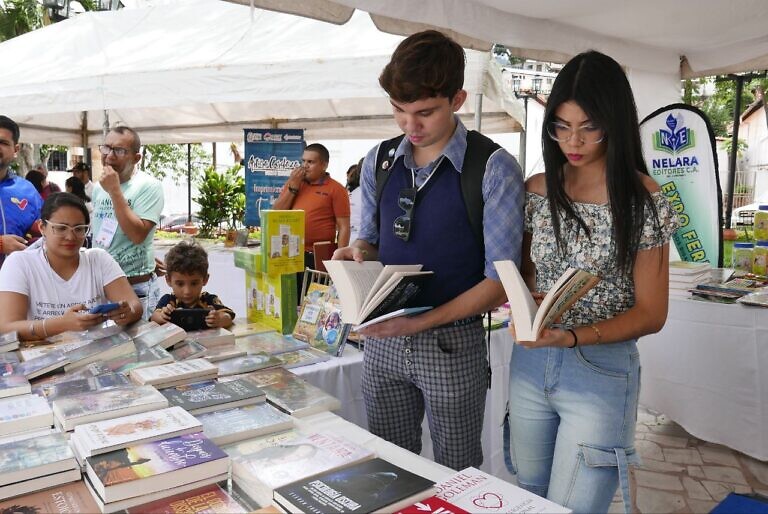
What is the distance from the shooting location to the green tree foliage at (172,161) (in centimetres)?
1723

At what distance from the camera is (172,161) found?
1798 centimetres

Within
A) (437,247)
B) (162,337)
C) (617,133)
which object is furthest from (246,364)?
(617,133)

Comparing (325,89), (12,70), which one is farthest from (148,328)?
(12,70)

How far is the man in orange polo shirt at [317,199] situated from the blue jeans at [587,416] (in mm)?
3106

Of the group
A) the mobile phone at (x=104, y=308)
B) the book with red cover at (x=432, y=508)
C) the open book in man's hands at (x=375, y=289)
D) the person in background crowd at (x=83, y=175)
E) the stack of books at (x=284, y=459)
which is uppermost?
the person in background crowd at (x=83, y=175)

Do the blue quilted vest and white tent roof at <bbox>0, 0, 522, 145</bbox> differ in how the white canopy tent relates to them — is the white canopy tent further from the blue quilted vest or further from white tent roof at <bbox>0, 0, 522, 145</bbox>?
the blue quilted vest

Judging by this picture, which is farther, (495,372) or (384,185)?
(495,372)

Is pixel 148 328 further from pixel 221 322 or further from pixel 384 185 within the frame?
pixel 384 185

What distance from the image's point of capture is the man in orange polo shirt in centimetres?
446

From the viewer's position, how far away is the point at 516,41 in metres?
3.20

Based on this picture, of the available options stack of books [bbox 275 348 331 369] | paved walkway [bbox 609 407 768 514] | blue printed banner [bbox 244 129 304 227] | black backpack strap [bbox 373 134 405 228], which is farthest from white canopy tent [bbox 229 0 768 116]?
blue printed banner [bbox 244 129 304 227]

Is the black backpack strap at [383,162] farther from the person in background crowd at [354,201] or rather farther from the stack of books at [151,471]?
the person in background crowd at [354,201]

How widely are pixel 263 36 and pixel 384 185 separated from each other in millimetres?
3372

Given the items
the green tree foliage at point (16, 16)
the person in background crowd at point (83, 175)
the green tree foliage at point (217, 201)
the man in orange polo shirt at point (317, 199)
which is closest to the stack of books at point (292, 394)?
the man in orange polo shirt at point (317, 199)
